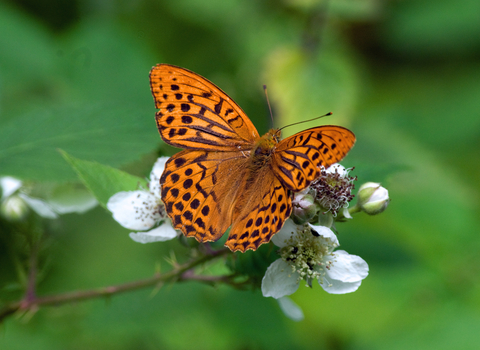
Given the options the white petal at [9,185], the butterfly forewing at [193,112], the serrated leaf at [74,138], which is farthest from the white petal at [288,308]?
the white petal at [9,185]

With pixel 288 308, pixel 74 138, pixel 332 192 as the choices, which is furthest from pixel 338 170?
pixel 74 138

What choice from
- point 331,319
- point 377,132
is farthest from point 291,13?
point 331,319

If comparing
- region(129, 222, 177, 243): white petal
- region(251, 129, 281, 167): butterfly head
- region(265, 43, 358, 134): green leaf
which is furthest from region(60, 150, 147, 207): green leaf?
region(265, 43, 358, 134): green leaf

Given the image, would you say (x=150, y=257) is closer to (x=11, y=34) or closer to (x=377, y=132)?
(x=11, y=34)

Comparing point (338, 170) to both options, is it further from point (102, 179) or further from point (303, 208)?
point (102, 179)

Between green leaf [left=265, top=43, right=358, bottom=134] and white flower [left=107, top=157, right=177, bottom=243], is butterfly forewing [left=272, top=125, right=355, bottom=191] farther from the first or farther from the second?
green leaf [left=265, top=43, right=358, bottom=134]

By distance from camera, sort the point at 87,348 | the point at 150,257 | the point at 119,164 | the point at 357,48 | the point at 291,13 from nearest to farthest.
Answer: the point at 119,164
the point at 87,348
the point at 150,257
the point at 291,13
the point at 357,48
